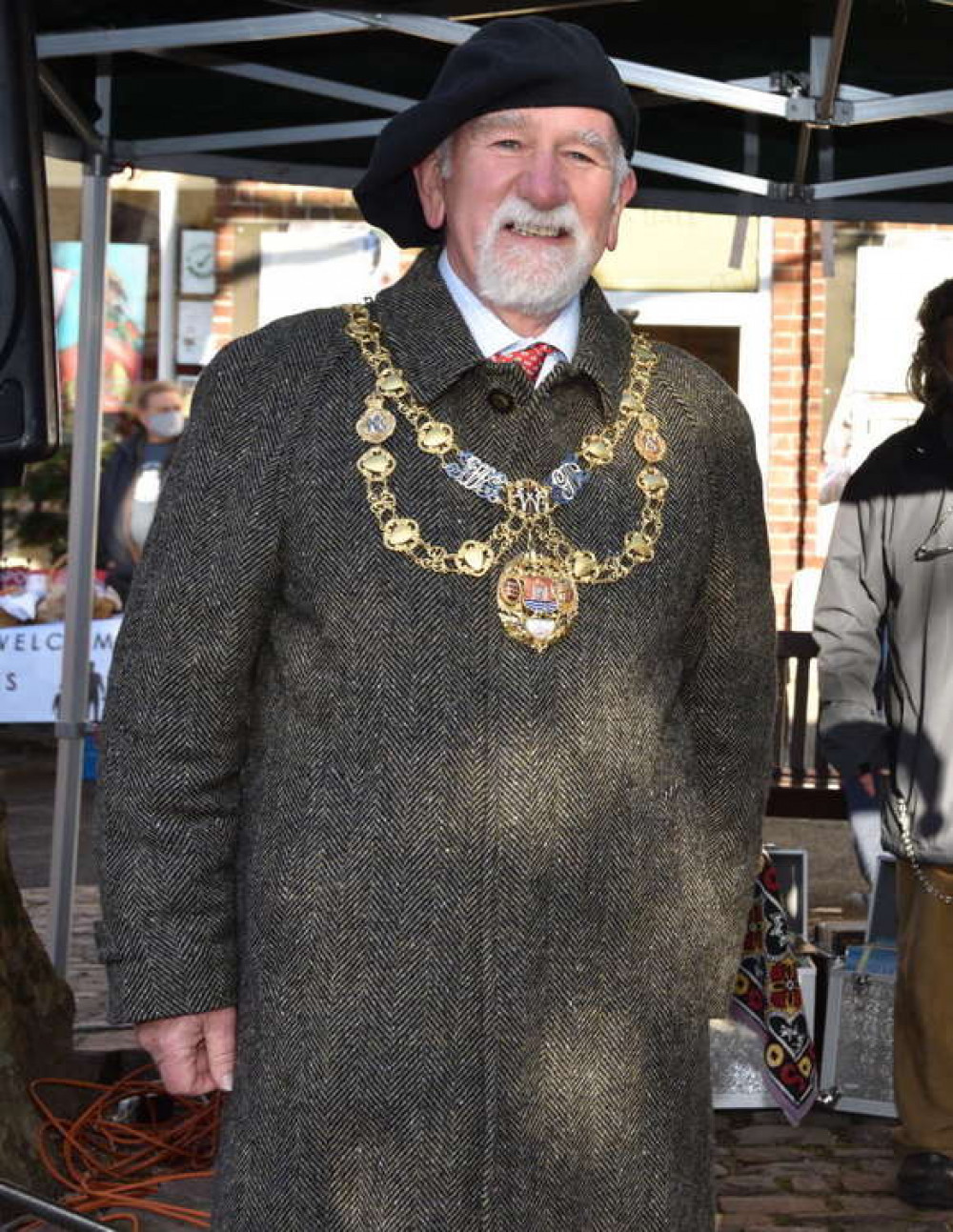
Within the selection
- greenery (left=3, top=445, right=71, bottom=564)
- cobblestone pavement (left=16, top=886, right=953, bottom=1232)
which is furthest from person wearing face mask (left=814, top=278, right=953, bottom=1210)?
greenery (left=3, top=445, right=71, bottom=564)

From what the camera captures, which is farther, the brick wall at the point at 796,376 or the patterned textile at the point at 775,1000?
the brick wall at the point at 796,376

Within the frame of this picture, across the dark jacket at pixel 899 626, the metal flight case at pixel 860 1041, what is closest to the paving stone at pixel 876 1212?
the metal flight case at pixel 860 1041

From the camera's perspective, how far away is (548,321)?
2.64m

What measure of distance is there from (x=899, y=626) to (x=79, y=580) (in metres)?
2.48

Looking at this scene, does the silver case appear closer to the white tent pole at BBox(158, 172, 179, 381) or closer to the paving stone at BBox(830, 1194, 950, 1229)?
the paving stone at BBox(830, 1194, 950, 1229)

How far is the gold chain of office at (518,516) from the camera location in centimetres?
248

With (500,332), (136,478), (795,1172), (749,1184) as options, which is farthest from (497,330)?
Result: (136,478)

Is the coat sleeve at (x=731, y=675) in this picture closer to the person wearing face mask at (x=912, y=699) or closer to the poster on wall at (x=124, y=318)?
the person wearing face mask at (x=912, y=699)

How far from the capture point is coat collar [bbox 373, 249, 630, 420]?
8.45 ft

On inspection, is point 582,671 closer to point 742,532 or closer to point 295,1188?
point 742,532

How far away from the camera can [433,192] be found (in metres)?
2.70

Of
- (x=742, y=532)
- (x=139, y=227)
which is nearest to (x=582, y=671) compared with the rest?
(x=742, y=532)

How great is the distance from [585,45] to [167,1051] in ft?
4.35

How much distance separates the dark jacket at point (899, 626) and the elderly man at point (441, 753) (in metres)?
2.22
